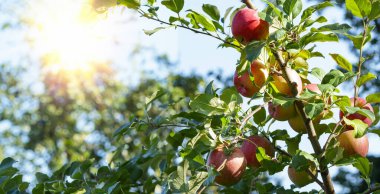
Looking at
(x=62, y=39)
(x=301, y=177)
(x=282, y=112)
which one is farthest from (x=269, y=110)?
(x=62, y=39)

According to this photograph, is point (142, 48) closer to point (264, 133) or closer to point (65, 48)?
point (65, 48)

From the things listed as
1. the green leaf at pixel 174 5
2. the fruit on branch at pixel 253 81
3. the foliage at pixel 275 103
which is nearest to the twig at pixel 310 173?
the foliage at pixel 275 103

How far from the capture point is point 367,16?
1.13 meters

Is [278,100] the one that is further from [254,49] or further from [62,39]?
[62,39]

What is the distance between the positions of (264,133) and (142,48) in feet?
31.6

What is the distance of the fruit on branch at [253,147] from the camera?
1186mm

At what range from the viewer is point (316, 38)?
1097 millimetres

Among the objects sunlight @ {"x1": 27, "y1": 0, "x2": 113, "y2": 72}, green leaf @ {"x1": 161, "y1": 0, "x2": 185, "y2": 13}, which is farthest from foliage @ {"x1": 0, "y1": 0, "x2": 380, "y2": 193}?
sunlight @ {"x1": 27, "y1": 0, "x2": 113, "y2": 72}

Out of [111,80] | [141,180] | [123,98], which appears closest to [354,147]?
[141,180]

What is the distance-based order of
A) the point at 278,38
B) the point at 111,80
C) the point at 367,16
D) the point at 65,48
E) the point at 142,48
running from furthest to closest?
the point at 142,48
the point at 111,80
the point at 65,48
the point at 367,16
the point at 278,38

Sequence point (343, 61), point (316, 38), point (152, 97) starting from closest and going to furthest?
point (316, 38), point (343, 61), point (152, 97)

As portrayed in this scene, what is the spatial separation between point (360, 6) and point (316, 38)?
0.38 feet

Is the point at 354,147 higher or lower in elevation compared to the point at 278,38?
lower

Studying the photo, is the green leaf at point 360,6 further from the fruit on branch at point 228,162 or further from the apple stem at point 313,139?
the fruit on branch at point 228,162
